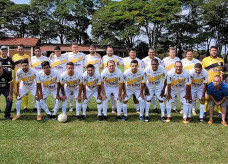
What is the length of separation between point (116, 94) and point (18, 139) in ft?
9.71

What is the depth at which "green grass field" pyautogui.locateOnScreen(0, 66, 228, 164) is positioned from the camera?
409cm

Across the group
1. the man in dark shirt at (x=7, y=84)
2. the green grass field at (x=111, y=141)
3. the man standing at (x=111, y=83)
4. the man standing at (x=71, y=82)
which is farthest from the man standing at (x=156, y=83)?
the man in dark shirt at (x=7, y=84)

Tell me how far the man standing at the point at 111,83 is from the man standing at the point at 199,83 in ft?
7.11

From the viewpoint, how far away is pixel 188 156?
4164 mm

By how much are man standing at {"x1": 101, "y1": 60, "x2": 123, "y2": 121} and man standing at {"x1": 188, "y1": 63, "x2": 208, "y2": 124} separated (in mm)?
2168

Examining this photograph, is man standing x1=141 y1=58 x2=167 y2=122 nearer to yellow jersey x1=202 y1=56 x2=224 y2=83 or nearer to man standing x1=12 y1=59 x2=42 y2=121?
yellow jersey x1=202 y1=56 x2=224 y2=83

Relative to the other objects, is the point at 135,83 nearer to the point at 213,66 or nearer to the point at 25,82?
the point at 213,66

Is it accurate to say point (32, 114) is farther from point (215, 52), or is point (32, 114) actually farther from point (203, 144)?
point (215, 52)

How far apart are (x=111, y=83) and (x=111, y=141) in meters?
2.18

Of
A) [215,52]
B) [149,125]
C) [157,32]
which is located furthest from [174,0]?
[149,125]

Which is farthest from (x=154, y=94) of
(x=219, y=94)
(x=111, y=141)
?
(x=111, y=141)

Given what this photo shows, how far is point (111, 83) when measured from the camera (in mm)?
6609

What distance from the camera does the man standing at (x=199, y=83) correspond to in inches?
246

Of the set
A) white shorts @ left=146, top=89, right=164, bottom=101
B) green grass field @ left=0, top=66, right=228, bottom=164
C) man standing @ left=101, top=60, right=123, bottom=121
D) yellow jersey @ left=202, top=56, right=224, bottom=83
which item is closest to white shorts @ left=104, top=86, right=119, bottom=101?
man standing @ left=101, top=60, right=123, bottom=121
